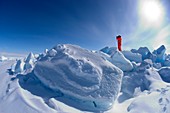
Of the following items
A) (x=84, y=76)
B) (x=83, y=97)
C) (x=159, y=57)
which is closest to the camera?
(x=83, y=97)

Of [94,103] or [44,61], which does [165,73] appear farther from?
[44,61]

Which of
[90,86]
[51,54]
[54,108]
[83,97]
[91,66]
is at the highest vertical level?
[51,54]

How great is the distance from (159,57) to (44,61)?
33.6 ft

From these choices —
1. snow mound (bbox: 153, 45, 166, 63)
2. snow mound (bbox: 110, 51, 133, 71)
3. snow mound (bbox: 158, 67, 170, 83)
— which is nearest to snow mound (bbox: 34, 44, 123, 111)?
snow mound (bbox: 110, 51, 133, 71)

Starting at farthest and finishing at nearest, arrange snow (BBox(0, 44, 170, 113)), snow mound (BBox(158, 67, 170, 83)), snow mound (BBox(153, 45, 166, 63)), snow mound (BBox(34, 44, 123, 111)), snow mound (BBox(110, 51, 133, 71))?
snow mound (BBox(153, 45, 166, 63)), snow mound (BBox(110, 51, 133, 71)), snow mound (BBox(158, 67, 170, 83)), snow mound (BBox(34, 44, 123, 111)), snow (BBox(0, 44, 170, 113))

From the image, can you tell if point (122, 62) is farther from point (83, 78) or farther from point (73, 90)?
point (73, 90)

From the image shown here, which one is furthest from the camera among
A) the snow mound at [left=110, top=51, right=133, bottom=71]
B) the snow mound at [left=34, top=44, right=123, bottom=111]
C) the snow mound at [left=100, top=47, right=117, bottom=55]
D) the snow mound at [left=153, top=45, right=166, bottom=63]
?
the snow mound at [left=153, top=45, right=166, bottom=63]

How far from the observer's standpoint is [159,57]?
44.4 feet

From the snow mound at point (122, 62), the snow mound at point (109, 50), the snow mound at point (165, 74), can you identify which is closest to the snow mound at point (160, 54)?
the snow mound at point (109, 50)

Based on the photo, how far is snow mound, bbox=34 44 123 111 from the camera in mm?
5113

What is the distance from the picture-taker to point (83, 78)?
5379 millimetres

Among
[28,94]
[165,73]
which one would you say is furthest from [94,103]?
[165,73]

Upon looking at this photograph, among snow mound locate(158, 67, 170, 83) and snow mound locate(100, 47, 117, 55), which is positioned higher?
snow mound locate(100, 47, 117, 55)

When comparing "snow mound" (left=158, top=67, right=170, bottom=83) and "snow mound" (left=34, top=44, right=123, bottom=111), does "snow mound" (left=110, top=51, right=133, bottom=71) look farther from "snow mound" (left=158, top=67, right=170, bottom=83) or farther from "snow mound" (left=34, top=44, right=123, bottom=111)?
"snow mound" (left=34, top=44, right=123, bottom=111)
